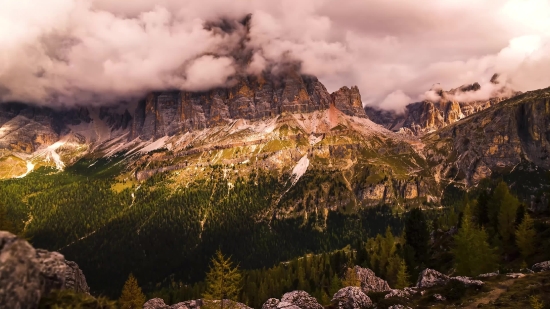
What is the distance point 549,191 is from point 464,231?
115ft

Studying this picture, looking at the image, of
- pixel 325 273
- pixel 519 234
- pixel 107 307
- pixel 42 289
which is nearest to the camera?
pixel 42 289

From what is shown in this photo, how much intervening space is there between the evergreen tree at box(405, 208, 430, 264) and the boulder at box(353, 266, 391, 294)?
12.0 meters

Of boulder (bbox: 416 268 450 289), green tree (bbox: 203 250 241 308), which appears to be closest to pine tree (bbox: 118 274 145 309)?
green tree (bbox: 203 250 241 308)

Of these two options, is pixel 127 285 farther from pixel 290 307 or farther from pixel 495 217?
pixel 495 217

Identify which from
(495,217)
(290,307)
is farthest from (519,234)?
(290,307)

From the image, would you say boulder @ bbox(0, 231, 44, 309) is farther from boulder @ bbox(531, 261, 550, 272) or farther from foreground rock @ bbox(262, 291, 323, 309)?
boulder @ bbox(531, 261, 550, 272)

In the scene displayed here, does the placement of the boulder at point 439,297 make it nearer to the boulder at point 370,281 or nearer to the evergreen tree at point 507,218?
the evergreen tree at point 507,218

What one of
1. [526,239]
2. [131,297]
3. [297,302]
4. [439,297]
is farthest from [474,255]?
[131,297]

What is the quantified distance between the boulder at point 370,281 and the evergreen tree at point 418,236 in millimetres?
11952

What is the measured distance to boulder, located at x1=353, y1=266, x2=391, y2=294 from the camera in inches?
3693

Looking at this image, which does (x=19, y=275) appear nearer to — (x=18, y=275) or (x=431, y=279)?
(x=18, y=275)

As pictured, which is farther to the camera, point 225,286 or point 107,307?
point 225,286

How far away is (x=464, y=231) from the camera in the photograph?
236 ft

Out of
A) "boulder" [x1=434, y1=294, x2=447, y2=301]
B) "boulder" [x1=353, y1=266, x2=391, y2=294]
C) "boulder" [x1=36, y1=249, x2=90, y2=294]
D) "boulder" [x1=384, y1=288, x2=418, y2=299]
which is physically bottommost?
"boulder" [x1=353, y1=266, x2=391, y2=294]
